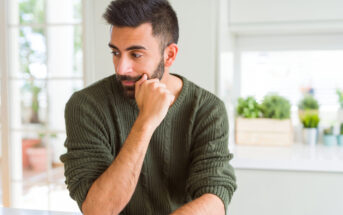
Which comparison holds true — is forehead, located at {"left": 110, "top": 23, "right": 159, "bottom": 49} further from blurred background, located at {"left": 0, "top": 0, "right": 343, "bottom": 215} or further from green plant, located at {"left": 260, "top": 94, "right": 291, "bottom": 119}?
green plant, located at {"left": 260, "top": 94, "right": 291, "bottom": 119}

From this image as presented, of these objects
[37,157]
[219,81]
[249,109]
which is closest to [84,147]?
[219,81]

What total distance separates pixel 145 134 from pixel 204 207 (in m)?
0.28

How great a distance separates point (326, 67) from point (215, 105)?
1.53 metres

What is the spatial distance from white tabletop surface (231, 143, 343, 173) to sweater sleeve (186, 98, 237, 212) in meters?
0.68

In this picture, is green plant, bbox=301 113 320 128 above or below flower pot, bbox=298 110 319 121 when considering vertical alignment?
below

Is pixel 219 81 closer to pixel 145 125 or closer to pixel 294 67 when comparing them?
pixel 294 67

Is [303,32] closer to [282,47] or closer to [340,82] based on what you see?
[282,47]

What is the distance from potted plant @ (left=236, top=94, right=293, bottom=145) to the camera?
2.19 m

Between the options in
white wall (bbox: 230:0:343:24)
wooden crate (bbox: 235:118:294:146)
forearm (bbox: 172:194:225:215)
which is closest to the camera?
forearm (bbox: 172:194:225:215)

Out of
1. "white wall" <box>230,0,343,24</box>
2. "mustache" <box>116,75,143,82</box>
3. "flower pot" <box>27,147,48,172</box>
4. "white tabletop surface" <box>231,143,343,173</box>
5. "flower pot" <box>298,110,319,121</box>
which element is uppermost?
"white wall" <box>230,0,343,24</box>

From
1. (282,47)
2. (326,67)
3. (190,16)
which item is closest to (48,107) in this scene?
(190,16)

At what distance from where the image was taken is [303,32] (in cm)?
239

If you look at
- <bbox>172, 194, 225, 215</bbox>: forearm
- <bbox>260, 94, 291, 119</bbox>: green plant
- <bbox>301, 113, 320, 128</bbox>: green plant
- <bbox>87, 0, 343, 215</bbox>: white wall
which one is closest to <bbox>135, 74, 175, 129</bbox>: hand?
<bbox>172, 194, 225, 215</bbox>: forearm

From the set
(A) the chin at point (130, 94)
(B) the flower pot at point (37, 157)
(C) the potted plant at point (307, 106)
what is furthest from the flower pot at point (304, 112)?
(B) the flower pot at point (37, 157)
